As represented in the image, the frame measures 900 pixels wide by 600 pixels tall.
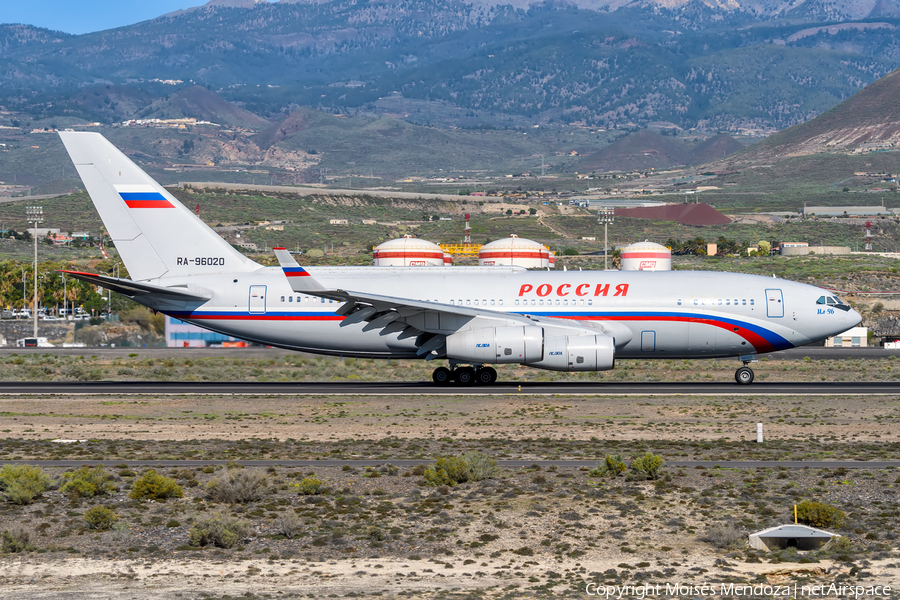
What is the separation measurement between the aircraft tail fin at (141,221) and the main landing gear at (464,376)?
910 cm

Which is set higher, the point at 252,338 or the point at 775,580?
the point at 252,338

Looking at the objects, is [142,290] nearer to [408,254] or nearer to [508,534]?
[508,534]

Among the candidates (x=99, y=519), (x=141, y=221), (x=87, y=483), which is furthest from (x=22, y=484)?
(x=141, y=221)

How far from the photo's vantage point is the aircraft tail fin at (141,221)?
4038cm

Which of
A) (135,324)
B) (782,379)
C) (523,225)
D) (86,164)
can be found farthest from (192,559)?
(523,225)

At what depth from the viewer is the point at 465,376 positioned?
1574 inches

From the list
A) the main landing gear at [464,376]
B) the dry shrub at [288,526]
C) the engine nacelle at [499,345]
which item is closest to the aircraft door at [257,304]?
the main landing gear at [464,376]

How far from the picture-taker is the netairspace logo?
14.5 m

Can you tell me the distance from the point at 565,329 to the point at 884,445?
561 inches

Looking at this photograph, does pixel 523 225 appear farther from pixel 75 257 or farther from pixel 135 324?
pixel 135 324

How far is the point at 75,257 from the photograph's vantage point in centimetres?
12512

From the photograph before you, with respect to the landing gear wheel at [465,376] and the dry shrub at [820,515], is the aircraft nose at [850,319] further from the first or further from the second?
the dry shrub at [820,515]

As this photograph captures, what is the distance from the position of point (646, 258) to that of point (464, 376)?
33.5m

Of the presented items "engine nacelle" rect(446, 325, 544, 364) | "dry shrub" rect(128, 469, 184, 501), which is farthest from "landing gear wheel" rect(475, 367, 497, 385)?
"dry shrub" rect(128, 469, 184, 501)
